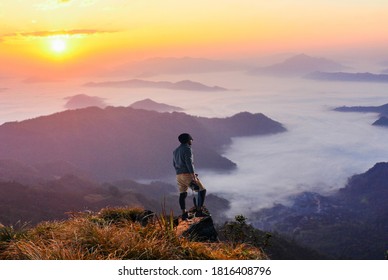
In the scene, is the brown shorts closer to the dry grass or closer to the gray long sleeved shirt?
the gray long sleeved shirt

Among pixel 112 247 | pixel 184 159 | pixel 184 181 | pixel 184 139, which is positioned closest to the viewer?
pixel 112 247

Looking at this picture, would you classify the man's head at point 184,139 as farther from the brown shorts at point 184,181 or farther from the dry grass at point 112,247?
the dry grass at point 112,247

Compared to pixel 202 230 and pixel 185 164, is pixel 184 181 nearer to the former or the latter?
pixel 185 164

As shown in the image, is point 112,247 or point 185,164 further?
point 185,164

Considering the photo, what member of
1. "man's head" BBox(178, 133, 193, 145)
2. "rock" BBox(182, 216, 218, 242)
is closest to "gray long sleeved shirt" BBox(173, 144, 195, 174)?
"man's head" BBox(178, 133, 193, 145)

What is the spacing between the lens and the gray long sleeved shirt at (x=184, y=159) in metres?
10.7

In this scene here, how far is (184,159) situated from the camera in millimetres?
10797

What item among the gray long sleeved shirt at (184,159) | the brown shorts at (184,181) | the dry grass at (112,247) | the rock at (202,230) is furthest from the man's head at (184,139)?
the dry grass at (112,247)

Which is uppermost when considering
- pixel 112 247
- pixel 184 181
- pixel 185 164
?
pixel 185 164

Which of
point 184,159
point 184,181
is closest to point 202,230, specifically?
point 184,181

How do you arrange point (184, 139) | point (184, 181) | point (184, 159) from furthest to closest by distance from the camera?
point (184, 181) → point (184, 159) → point (184, 139)

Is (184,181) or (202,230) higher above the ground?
(184,181)

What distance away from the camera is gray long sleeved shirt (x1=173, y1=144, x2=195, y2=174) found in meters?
10.7
